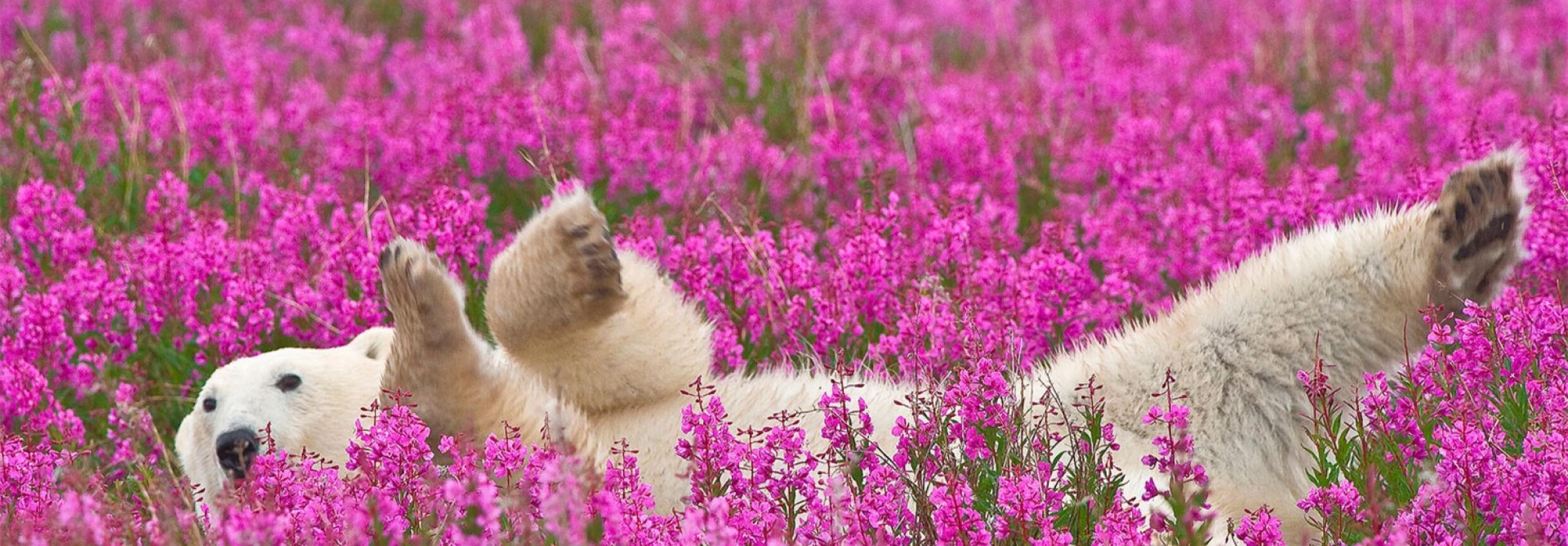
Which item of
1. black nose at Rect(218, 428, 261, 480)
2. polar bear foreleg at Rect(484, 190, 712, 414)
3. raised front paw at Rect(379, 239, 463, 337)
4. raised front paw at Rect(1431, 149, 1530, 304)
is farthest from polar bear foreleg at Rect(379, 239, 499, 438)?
raised front paw at Rect(1431, 149, 1530, 304)

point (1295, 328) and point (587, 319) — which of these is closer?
point (1295, 328)

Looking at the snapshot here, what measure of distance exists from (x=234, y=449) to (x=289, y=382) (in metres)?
0.33

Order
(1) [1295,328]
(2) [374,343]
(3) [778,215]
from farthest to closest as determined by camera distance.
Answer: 1. (3) [778,215]
2. (2) [374,343]
3. (1) [1295,328]

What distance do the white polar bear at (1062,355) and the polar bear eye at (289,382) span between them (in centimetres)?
4

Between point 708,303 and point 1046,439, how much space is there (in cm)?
194

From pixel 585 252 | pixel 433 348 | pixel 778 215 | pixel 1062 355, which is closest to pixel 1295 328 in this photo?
pixel 1062 355

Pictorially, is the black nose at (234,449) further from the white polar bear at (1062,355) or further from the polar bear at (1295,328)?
the polar bear at (1295,328)

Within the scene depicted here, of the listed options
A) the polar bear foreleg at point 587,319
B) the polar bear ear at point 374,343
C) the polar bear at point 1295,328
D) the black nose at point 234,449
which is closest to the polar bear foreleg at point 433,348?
the polar bear foreleg at point 587,319

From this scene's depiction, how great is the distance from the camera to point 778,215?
5938 mm

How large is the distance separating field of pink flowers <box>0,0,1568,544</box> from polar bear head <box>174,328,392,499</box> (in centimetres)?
22

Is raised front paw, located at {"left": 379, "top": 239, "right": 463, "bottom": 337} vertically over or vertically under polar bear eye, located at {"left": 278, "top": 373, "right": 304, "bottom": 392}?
over

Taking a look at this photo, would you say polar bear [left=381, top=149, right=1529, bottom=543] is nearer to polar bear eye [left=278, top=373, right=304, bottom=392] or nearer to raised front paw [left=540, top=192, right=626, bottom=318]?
raised front paw [left=540, top=192, right=626, bottom=318]

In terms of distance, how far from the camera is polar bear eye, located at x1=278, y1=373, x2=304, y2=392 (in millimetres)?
4145

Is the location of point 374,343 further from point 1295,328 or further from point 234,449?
point 1295,328
